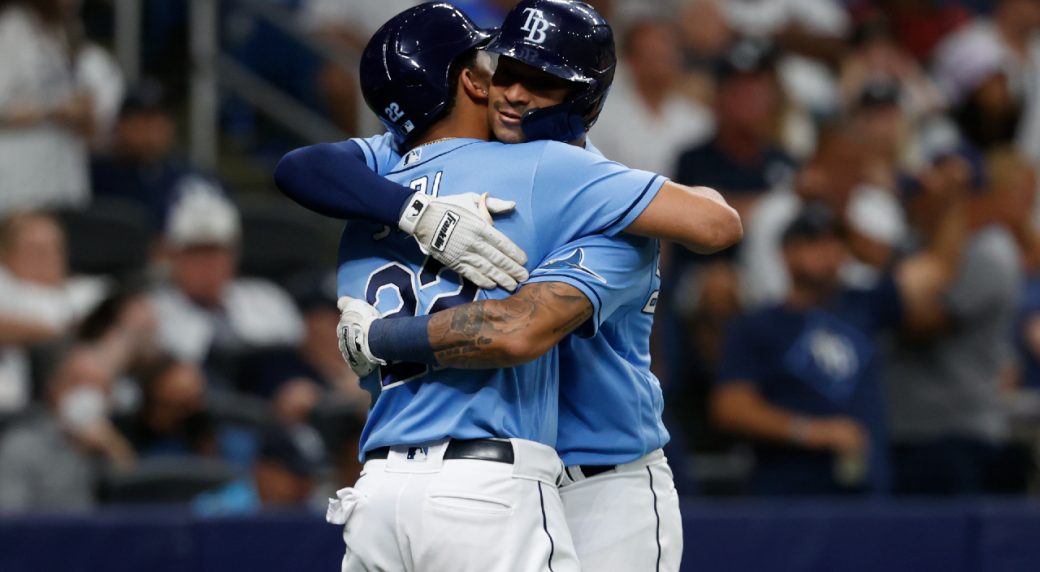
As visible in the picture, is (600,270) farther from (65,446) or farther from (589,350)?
(65,446)

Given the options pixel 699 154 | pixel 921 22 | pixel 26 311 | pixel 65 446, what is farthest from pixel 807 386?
pixel 921 22

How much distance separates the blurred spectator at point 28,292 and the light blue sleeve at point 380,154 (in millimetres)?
3890

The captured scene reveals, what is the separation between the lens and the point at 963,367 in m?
7.70

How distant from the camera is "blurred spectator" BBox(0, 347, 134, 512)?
6520 mm

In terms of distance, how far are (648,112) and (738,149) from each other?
887 millimetres

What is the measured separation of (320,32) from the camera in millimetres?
10094

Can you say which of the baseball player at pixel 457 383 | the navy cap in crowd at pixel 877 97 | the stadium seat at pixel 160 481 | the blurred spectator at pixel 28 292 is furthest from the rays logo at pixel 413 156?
the navy cap in crowd at pixel 877 97

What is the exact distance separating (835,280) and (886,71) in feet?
14.6

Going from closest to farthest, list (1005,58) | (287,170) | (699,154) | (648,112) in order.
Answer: (287,170) → (699,154) → (648,112) → (1005,58)

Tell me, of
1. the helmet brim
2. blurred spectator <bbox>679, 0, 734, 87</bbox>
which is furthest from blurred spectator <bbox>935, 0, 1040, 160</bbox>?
the helmet brim

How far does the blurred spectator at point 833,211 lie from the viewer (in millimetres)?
8141

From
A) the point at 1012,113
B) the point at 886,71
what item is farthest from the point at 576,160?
the point at 886,71

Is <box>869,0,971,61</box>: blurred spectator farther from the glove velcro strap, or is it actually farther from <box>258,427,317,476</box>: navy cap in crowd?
the glove velcro strap

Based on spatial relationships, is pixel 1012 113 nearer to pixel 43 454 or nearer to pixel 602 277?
pixel 43 454
